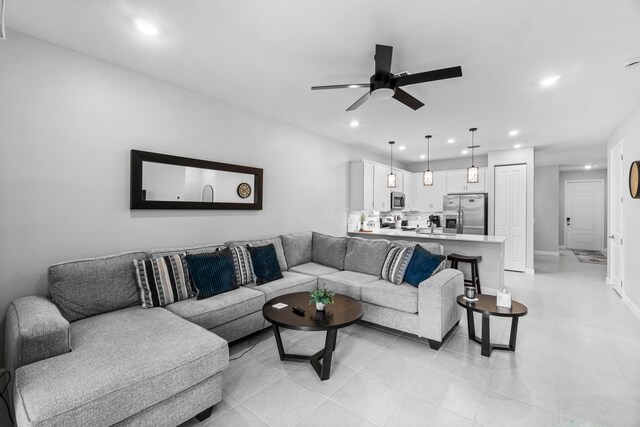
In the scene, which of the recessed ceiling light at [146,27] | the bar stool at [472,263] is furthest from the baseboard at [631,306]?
the recessed ceiling light at [146,27]

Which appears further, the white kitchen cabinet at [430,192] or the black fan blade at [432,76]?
the white kitchen cabinet at [430,192]

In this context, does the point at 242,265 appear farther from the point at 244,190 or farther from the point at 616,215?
the point at 616,215

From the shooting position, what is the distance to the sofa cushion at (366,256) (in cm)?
373

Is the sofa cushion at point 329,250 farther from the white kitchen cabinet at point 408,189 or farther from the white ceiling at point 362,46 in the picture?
the white kitchen cabinet at point 408,189

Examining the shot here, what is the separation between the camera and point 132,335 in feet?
6.44

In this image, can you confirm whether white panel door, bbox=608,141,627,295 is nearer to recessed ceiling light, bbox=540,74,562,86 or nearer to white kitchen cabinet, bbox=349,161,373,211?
recessed ceiling light, bbox=540,74,562,86

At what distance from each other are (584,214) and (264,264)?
10978 millimetres

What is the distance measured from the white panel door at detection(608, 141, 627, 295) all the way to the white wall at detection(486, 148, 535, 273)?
1198 millimetres

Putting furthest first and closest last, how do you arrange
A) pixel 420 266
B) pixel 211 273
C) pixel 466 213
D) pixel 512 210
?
1. pixel 466 213
2. pixel 512 210
3. pixel 420 266
4. pixel 211 273

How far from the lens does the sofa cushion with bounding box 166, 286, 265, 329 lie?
251cm

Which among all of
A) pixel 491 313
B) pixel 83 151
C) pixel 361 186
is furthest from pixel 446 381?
pixel 361 186

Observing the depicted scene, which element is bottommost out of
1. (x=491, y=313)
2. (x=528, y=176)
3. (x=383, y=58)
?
(x=491, y=313)

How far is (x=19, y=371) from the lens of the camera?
152 centimetres

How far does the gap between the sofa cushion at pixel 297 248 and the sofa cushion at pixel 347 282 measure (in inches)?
26.5
